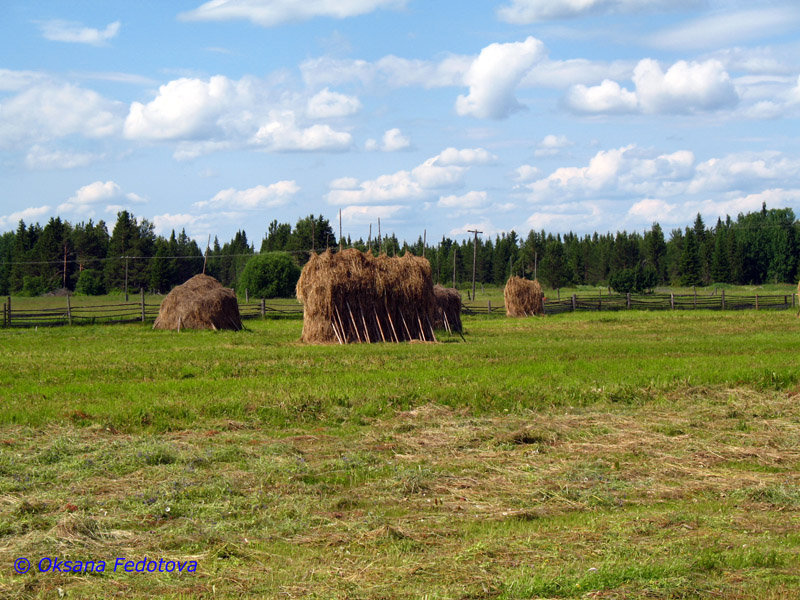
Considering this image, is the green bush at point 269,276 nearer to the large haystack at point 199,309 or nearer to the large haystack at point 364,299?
the large haystack at point 199,309

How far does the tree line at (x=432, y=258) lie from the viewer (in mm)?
92625

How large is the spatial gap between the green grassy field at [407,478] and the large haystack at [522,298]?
29510 millimetres

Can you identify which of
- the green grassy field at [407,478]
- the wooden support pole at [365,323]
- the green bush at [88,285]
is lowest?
the green grassy field at [407,478]

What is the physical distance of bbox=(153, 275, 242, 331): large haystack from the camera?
34906mm

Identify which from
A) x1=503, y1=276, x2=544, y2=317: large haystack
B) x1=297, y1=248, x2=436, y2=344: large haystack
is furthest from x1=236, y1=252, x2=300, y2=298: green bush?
x1=297, y1=248, x2=436, y2=344: large haystack

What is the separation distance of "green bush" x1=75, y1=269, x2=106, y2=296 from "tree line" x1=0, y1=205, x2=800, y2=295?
11 centimetres

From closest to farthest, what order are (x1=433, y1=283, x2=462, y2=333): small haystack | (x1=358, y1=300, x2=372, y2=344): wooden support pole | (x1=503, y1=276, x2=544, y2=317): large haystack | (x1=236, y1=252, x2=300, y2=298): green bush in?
1. (x1=358, y1=300, x2=372, y2=344): wooden support pole
2. (x1=433, y1=283, x2=462, y2=333): small haystack
3. (x1=503, y1=276, x2=544, y2=317): large haystack
4. (x1=236, y1=252, x2=300, y2=298): green bush

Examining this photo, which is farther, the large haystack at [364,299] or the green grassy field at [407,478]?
the large haystack at [364,299]

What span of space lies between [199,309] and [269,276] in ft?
178

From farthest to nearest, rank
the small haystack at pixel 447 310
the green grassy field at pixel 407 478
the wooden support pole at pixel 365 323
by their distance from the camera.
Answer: the small haystack at pixel 447 310
the wooden support pole at pixel 365 323
the green grassy field at pixel 407 478

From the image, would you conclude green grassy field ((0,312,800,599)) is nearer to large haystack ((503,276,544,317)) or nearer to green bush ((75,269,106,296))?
large haystack ((503,276,544,317))

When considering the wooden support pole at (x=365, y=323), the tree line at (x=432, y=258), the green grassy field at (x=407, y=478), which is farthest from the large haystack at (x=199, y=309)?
the tree line at (x=432, y=258)

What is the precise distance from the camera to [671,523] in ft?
23.7

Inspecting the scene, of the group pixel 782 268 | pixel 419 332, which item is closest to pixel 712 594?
pixel 419 332
